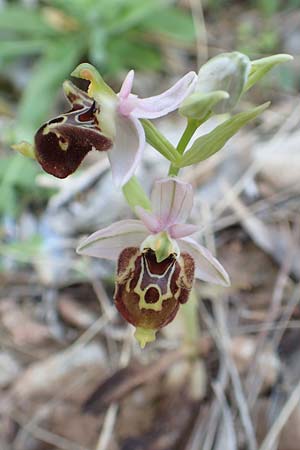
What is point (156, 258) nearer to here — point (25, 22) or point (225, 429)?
point (225, 429)

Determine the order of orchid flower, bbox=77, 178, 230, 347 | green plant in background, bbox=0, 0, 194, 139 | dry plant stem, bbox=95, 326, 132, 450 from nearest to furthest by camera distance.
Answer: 1. orchid flower, bbox=77, 178, 230, 347
2. dry plant stem, bbox=95, 326, 132, 450
3. green plant in background, bbox=0, 0, 194, 139

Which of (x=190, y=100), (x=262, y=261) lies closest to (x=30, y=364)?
(x=262, y=261)

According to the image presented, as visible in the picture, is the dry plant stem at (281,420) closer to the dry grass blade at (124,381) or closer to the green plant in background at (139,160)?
the dry grass blade at (124,381)

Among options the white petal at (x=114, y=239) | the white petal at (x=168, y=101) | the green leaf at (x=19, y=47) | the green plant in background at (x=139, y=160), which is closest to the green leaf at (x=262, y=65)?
the green plant in background at (x=139, y=160)

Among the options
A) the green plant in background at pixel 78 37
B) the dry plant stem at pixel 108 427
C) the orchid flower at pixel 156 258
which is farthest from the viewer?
the green plant in background at pixel 78 37

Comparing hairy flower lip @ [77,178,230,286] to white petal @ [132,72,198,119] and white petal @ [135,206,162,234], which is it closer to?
white petal @ [135,206,162,234]

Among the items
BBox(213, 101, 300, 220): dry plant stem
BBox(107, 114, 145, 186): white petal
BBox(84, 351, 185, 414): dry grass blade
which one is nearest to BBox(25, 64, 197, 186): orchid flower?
BBox(107, 114, 145, 186): white petal
